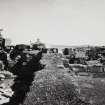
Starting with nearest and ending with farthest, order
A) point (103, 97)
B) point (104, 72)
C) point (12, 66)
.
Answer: point (103, 97) → point (12, 66) → point (104, 72)

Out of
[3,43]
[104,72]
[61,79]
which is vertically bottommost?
[104,72]

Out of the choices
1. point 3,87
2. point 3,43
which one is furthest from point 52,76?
point 3,43

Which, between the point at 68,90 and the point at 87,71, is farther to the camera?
the point at 87,71

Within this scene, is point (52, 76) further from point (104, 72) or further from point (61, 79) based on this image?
point (104, 72)

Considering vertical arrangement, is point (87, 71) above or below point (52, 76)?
below

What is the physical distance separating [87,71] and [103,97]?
11.6 meters

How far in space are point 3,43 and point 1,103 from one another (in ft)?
78.0

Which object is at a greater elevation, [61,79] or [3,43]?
[3,43]

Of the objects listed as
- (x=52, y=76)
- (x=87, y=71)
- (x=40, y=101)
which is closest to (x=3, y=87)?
(x=52, y=76)

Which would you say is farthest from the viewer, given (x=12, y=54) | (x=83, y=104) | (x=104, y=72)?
(x=12, y=54)

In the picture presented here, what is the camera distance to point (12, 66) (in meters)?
21.4

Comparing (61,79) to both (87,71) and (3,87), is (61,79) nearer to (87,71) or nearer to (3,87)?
(3,87)

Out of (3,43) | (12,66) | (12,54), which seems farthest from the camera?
(3,43)

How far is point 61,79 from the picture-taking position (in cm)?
1302
